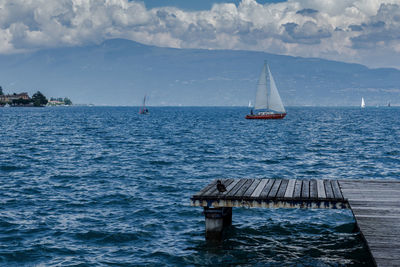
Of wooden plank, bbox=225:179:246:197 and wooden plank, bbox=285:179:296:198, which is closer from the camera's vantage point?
wooden plank, bbox=285:179:296:198

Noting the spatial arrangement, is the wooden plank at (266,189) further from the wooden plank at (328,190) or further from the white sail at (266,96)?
the white sail at (266,96)

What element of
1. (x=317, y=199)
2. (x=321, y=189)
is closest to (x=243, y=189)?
(x=317, y=199)

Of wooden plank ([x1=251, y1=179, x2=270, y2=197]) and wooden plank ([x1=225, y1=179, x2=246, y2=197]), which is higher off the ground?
wooden plank ([x1=251, y1=179, x2=270, y2=197])

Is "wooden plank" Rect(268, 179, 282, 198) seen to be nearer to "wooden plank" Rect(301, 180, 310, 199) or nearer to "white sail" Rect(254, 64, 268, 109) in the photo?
"wooden plank" Rect(301, 180, 310, 199)

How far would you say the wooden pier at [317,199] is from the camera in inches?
478

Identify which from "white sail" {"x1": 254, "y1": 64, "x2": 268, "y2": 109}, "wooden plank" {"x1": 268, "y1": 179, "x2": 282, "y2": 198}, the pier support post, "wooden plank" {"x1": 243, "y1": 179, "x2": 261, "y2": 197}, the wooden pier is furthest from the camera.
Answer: "white sail" {"x1": 254, "y1": 64, "x2": 268, "y2": 109}

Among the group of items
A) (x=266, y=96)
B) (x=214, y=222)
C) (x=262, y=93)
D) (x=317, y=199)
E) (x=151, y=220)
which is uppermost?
(x=262, y=93)

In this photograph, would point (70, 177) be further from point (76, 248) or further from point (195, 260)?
point (195, 260)

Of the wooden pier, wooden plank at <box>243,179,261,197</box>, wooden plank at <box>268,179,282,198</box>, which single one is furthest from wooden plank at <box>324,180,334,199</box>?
wooden plank at <box>243,179,261,197</box>

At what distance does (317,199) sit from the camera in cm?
1437

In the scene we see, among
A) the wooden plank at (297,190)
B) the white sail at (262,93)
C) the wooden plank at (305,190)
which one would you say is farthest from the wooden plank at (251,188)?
the white sail at (262,93)

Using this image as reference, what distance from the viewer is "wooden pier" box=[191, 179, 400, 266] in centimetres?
1213

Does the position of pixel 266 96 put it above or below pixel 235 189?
above

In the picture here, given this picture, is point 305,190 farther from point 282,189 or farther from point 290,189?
point 282,189
